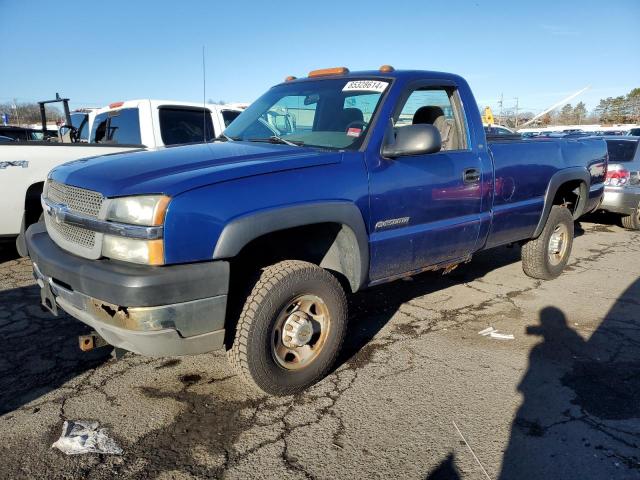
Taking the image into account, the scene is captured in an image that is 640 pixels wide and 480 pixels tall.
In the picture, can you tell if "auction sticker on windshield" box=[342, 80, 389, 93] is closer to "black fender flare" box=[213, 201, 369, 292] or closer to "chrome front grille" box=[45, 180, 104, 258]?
"black fender flare" box=[213, 201, 369, 292]

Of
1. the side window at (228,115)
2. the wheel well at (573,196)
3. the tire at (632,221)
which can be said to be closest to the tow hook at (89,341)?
the wheel well at (573,196)

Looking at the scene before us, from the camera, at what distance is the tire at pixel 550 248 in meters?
5.32

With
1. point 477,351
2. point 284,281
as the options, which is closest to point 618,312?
point 477,351

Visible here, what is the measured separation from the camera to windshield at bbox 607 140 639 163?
884cm

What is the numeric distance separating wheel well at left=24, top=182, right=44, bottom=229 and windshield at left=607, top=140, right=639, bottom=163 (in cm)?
906

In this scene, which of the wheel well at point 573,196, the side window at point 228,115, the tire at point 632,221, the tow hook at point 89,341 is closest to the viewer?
the tow hook at point 89,341

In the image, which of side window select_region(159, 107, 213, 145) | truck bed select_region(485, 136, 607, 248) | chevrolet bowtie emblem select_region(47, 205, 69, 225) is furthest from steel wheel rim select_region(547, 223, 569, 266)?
chevrolet bowtie emblem select_region(47, 205, 69, 225)

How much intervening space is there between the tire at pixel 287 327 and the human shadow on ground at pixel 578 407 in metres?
1.21

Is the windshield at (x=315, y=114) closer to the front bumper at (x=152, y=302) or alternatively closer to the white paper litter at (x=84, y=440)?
the front bumper at (x=152, y=302)

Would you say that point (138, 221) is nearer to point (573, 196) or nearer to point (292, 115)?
point (292, 115)

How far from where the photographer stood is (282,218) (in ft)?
8.98

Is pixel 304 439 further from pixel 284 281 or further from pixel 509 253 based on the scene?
pixel 509 253

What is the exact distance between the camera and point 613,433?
2.74m

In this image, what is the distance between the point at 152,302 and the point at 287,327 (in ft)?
3.00
